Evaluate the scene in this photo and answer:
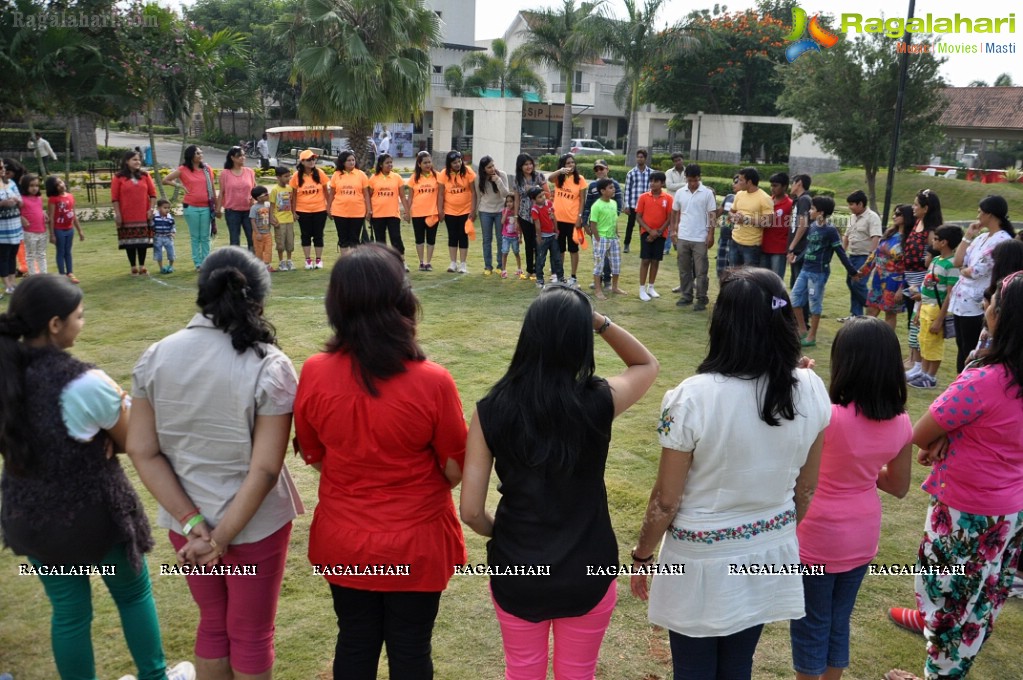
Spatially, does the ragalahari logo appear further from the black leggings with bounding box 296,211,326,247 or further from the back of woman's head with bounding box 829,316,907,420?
the back of woman's head with bounding box 829,316,907,420

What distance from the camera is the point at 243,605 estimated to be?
8.42 ft

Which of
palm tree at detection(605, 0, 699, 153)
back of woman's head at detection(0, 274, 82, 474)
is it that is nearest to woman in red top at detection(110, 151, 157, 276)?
back of woman's head at detection(0, 274, 82, 474)

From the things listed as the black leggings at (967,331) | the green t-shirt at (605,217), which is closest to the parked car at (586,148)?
the green t-shirt at (605,217)

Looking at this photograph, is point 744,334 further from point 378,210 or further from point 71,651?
point 378,210

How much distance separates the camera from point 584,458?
222 cm

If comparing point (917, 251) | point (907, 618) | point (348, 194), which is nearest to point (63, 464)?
point (907, 618)

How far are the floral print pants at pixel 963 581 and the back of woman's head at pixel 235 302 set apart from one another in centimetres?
260

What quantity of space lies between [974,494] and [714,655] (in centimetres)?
125

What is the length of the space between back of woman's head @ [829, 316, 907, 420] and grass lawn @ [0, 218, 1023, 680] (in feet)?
4.16

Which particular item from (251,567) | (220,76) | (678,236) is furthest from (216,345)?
(220,76)

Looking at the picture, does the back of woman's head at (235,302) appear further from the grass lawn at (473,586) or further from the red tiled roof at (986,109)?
the red tiled roof at (986,109)

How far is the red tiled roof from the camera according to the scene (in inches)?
1286

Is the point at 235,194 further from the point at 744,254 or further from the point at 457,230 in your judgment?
the point at 744,254

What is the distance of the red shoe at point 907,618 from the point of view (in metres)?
3.53
